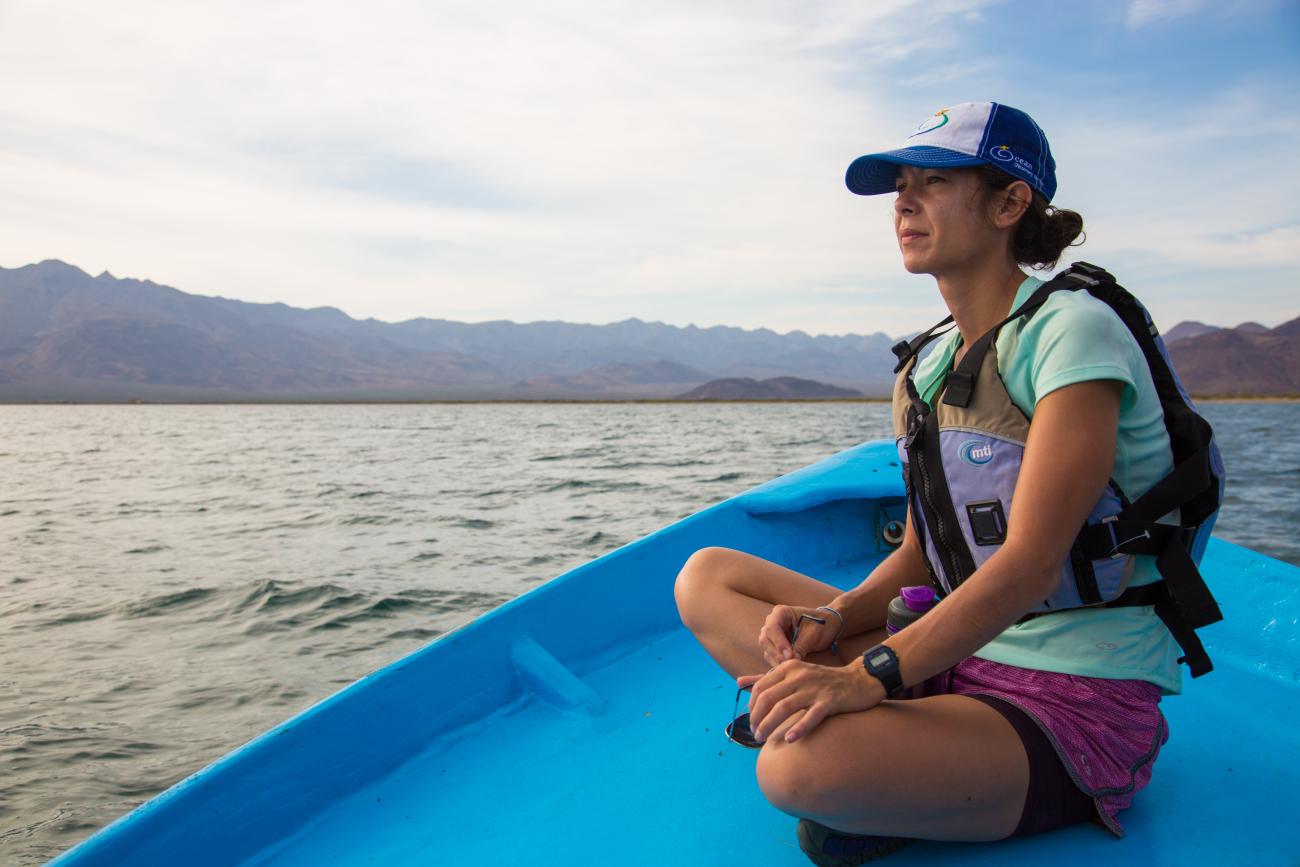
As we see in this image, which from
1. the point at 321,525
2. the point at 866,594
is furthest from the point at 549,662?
the point at 321,525

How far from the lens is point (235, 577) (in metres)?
7.73

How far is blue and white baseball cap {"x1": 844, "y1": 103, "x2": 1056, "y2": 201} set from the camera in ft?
5.27

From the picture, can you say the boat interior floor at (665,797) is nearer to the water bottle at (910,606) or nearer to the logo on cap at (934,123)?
the water bottle at (910,606)

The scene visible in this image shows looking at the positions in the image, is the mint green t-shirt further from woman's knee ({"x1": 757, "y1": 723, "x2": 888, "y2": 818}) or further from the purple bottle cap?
woman's knee ({"x1": 757, "y1": 723, "x2": 888, "y2": 818})

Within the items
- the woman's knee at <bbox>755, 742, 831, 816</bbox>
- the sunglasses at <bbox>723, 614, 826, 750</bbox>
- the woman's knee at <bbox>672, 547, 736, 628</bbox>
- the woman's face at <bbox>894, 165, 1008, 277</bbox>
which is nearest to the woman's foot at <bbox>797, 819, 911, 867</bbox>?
the woman's knee at <bbox>755, 742, 831, 816</bbox>

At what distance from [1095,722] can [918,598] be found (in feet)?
1.21

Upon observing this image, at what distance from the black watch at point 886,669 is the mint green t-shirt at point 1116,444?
0.31m

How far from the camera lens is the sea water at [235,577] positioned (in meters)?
4.14

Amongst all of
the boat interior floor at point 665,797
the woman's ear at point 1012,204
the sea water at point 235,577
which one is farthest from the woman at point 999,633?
the sea water at point 235,577

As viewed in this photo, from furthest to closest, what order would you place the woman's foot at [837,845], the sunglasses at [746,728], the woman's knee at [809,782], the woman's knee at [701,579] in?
the woman's knee at [701,579]
the sunglasses at [746,728]
the woman's foot at [837,845]
the woman's knee at [809,782]

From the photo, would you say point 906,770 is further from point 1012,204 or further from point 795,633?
point 1012,204

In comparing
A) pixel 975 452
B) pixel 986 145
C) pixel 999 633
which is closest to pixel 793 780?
pixel 999 633

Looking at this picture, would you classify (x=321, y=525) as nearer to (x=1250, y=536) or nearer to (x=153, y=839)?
(x=153, y=839)

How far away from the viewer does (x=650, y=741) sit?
2.24 meters
